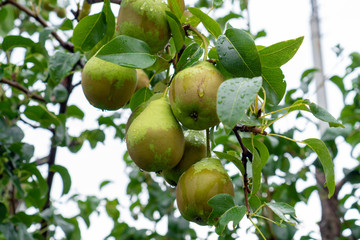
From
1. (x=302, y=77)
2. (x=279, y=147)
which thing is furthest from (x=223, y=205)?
(x=302, y=77)

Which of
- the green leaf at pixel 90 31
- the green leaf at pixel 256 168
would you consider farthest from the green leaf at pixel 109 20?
the green leaf at pixel 256 168

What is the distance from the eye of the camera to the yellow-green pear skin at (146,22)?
0.75m

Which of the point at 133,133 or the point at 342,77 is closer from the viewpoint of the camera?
the point at 133,133

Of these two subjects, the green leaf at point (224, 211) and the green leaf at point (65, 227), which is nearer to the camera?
the green leaf at point (224, 211)

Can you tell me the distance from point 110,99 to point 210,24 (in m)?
0.24

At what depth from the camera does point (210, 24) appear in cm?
75

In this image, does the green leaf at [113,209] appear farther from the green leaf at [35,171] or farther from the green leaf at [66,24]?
the green leaf at [66,24]

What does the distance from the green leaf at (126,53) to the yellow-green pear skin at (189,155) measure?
0.62 ft

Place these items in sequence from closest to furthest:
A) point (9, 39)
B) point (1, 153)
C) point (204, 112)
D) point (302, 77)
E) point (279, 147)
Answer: point (204, 112) → point (9, 39) → point (1, 153) → point (279, 147) → point (302, 77)

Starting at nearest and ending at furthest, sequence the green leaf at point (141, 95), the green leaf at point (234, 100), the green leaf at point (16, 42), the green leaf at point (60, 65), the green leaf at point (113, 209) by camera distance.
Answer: the green leaf at point (234, 100), the green leaf at point (141, 95), the green leaf at point (60, 65), the green leaf at point (16, 42), the green leaf at point (113, 209)

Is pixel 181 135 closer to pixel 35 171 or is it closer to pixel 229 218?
pixel 229 218

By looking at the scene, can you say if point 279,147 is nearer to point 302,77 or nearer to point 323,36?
point 302,77

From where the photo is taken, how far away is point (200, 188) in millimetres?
696

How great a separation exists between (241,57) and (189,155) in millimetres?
234
